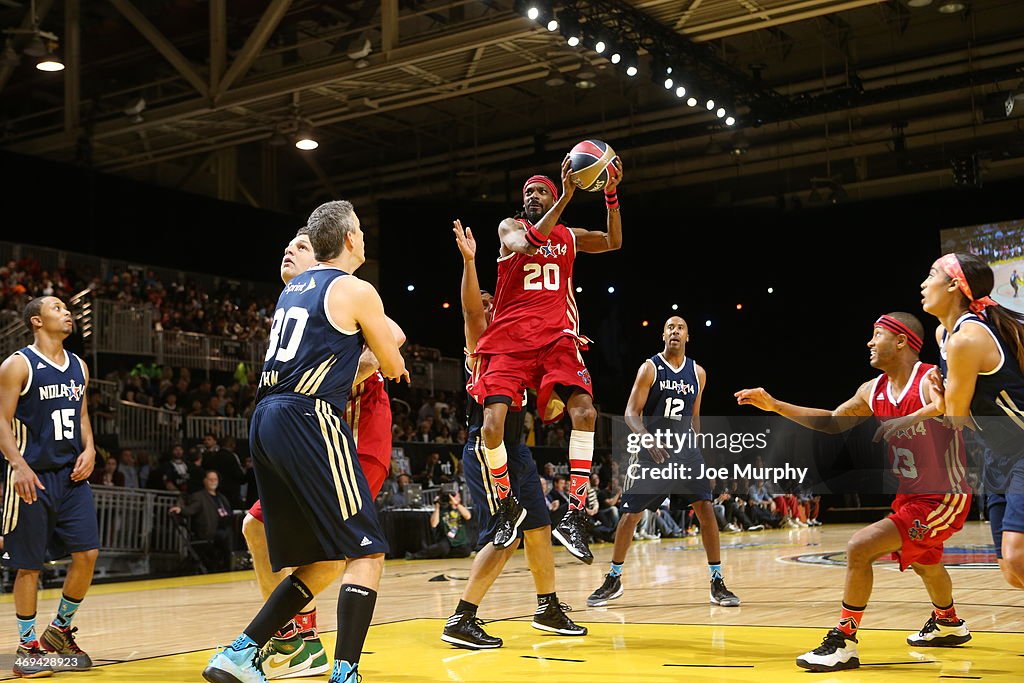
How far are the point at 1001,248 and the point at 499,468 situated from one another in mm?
16849

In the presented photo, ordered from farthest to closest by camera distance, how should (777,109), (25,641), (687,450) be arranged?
1. (777,109)
2. (687,450)
3. (25,641)

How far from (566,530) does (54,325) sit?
10.1 ft

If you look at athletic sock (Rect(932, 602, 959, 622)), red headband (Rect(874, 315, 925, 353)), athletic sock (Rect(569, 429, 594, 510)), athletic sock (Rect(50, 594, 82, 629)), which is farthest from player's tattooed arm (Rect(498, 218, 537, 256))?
athletic sock (Rect(50, 594, 82, 629))

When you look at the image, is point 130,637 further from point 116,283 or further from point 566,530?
point 116,283

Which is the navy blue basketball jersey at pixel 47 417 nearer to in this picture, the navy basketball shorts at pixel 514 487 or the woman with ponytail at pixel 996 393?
the navy basketball shorts at pixel 514 487

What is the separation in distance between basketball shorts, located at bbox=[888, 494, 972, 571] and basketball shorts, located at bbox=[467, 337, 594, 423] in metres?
1.79

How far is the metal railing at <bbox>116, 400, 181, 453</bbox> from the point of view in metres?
16.2

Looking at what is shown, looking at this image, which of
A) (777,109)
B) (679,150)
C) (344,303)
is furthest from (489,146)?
(344,303)

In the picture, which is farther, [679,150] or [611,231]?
[679,150]

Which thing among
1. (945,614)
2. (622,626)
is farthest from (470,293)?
(945,614)

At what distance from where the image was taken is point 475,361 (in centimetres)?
631

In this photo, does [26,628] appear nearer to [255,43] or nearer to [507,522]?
[507,522]

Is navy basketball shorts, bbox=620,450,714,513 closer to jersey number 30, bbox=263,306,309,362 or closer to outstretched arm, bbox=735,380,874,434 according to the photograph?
outstretched arm, bbox=735,380,874,434

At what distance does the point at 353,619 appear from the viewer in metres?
3.83
